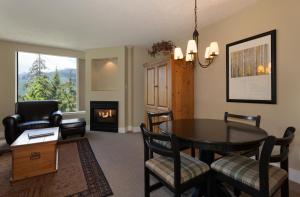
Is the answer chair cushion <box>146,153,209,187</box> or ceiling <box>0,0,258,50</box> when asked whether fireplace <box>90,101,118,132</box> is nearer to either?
ceiling <box>0,0,258,50</box>

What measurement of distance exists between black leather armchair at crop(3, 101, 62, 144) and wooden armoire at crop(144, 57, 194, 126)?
245 cm

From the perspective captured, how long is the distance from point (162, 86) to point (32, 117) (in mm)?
3251

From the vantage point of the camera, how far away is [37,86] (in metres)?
4.81

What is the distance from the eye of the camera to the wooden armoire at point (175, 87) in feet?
11.3

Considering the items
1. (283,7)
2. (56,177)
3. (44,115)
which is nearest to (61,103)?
(44,115)

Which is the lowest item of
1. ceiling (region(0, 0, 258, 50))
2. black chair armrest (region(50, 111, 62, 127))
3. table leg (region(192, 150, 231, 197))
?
table leg (region(192, 150, 231, 197))

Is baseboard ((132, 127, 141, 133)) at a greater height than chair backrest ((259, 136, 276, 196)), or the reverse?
chair backrest ((259, 136, 276, 196))

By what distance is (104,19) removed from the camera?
120 inches

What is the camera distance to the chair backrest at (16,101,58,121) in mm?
3990

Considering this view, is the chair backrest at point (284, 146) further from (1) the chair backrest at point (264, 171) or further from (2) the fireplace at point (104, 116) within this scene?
(2) the fireplace at point (104, 116)

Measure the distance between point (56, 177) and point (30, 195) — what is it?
41 cm

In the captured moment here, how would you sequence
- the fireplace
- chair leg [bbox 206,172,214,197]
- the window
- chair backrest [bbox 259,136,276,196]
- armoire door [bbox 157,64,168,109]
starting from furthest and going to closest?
1. the fireplace
2. the window
3. armoire door [bbox 157,64,168,109]
4. chair leg [bbox 206,172,214,197]
5. chair backrest [bbox 259,136,276,196]

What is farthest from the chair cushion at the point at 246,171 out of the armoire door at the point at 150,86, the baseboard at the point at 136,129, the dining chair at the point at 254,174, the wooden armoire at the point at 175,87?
the baseboard at the point at 136,129

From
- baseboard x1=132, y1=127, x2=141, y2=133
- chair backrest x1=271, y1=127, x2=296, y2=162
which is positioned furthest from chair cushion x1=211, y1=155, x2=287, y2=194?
baseboard x1=132, y1=127, x2=141, y2=133
